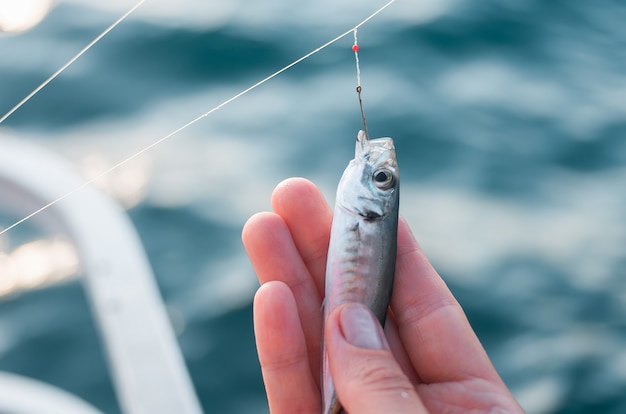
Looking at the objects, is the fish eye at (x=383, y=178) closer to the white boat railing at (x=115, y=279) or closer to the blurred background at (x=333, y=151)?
the white boat railing at (x=115, y=279)

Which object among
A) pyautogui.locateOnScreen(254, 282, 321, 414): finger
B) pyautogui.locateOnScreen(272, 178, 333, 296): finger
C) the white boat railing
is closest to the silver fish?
pyautogui.locateOnScreen(254, 282, 321, 414): finger

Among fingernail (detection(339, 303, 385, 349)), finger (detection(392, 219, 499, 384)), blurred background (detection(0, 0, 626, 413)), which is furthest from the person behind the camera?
blurred background (detection(0, 0, 626, 413))

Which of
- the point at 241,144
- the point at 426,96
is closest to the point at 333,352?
the point at 241,144

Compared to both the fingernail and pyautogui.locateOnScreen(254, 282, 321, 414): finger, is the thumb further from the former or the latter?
pyautogui.locateOnScreen(254, 282, 321, 414): finger

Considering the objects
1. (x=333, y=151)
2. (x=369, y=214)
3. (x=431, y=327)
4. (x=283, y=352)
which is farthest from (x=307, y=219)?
(x=333, y=151)

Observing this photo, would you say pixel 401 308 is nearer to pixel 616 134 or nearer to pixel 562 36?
pixel 616 134

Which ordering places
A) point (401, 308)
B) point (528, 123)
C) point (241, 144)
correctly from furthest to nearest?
point (528, 123) < point (241, 144) < point (401, 308)

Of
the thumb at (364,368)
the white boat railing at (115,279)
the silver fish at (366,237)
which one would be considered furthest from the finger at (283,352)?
the white boat railing at (115,279)
